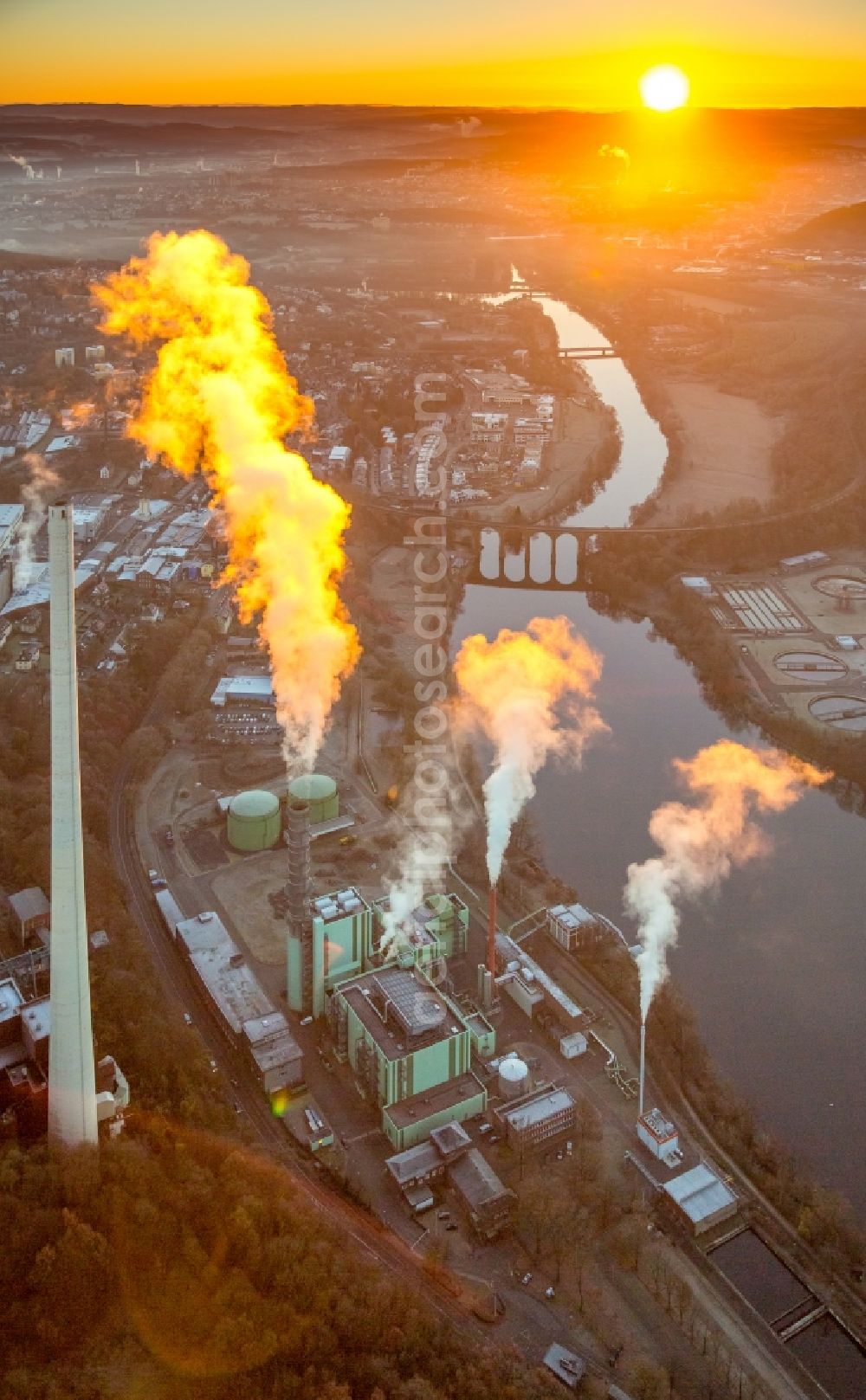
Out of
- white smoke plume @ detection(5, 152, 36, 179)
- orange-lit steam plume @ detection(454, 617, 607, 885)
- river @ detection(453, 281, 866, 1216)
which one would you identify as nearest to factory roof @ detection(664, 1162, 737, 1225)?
river @ detection(453, 281, 866, 1216)

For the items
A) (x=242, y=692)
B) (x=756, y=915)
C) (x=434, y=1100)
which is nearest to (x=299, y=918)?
(x=434, y=1100)

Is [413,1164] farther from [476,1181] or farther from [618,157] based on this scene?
[618,157]

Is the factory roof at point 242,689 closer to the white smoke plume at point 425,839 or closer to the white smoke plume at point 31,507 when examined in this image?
the white smoke plume at point 425,839

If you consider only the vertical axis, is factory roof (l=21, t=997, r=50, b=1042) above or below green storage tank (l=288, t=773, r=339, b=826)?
below

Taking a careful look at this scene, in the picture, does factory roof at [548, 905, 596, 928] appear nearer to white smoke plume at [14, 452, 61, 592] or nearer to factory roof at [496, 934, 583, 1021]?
factory roof at [496, 934, 583, 1021]

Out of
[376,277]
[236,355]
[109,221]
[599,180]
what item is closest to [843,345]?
[599,180]

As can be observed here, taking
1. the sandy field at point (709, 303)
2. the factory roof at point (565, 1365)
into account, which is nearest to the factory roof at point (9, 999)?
the factory roof at point (565, 1365)

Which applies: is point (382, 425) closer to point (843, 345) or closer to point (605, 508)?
point (605, 508)
